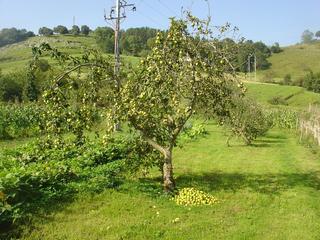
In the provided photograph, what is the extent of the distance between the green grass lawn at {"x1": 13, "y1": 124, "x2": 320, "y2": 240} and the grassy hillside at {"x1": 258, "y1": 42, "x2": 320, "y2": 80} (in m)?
94.2

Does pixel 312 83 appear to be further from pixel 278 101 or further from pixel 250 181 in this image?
pixel 250 181

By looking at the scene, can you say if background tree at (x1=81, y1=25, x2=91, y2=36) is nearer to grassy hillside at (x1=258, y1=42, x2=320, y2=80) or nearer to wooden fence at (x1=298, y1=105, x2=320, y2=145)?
grassy hillside at (x1=258, y1=42, x2=320, y2=80)

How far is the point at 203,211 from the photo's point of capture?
42.2 feet

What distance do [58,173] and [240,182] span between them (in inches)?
265

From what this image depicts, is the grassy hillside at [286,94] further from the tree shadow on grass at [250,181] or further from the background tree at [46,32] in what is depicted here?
the background tree at [46,32]

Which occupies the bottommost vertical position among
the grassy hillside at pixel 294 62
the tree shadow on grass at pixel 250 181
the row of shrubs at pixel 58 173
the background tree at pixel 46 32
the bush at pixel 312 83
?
the tree shadow on grass at pixel 250 181

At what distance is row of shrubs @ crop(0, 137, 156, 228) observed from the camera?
11.7m

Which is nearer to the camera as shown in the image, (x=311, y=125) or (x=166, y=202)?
(x=166, y=202)

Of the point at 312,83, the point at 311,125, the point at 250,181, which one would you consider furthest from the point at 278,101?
the point at 250,181

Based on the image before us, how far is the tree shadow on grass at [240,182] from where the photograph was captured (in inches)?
606


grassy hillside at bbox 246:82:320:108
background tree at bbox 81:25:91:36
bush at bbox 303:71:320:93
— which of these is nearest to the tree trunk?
grassy hillside at bbox 246:82:320:108

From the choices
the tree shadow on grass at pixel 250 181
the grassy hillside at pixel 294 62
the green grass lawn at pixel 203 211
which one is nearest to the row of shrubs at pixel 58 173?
the green grass lawn at pixel 203 211

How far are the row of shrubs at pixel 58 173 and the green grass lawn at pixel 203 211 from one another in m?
0.52

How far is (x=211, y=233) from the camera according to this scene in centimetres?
1115
